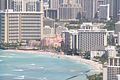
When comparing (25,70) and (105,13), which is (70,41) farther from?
(105,13)

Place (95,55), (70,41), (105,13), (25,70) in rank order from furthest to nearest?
(105,13), (70,41), (95,55), (25,70)

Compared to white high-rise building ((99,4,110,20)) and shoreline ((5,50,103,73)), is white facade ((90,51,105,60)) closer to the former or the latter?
shoreline ((5,50,103,73))

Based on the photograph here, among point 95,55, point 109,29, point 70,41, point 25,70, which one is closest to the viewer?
point 25,70

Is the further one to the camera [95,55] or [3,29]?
[3,29]

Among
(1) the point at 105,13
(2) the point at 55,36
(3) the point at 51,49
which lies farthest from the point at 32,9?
(1) the point at 105,13

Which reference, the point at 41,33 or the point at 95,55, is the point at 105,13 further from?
the point at 95,55

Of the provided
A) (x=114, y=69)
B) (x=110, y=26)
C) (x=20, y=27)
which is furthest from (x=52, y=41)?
(x=114, y=69)

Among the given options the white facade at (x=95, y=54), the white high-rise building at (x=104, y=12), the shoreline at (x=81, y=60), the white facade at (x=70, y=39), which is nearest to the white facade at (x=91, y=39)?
the white facade at (x=70, y=39)

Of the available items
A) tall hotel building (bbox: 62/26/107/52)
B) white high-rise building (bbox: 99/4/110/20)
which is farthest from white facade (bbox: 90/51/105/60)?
white high-rise building (bbox: 99/4/110/20)
